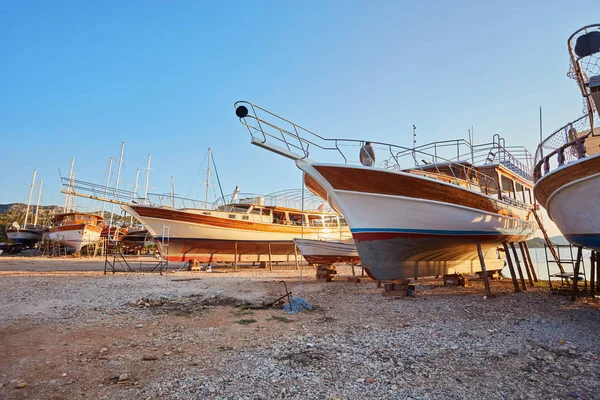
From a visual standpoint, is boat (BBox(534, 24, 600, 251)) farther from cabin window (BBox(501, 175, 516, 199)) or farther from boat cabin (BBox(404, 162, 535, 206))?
cabin window (BBox(501, 175, 516, 199))

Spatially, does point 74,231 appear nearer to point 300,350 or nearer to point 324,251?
point 324,251

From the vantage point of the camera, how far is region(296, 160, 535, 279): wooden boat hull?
8.95 metres

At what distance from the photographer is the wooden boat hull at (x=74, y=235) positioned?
31.9 meters

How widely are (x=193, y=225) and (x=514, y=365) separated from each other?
59.7 ft

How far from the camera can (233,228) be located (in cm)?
2105

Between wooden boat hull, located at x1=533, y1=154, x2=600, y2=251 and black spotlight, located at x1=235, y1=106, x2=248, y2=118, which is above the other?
black spotlight, located at x1=235, y1=106, x2=248, y2=118

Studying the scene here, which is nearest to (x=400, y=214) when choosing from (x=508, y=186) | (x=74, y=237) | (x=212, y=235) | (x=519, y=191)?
(x=508, y=186)

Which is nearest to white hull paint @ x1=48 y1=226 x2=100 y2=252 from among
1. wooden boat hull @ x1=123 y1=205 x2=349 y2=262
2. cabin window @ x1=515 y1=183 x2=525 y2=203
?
wooden boat hull @ x1=123 y1=205 x2=349 y2=262

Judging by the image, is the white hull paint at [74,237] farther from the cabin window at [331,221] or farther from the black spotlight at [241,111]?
the black spotlight at [241,111]

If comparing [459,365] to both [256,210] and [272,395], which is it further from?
[256,210]

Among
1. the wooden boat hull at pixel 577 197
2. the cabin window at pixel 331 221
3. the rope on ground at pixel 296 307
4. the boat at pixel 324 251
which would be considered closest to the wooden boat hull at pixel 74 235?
the cabin window at pixel 331 221

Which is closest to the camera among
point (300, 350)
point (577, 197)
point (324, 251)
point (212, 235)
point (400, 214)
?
point (300, 350)

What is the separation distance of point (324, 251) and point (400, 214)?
6018 mm

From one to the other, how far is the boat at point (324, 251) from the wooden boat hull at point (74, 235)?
27.3 metres
